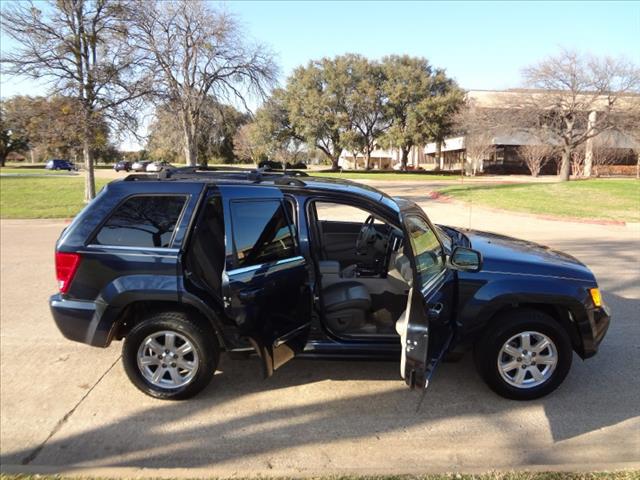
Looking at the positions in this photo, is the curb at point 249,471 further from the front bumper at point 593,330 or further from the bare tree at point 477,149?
the bare tree at point 477,149

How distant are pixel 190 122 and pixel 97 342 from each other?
24877mm

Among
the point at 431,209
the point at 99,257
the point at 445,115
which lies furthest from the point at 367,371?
the point at 445,115

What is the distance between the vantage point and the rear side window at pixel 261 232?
3.54m

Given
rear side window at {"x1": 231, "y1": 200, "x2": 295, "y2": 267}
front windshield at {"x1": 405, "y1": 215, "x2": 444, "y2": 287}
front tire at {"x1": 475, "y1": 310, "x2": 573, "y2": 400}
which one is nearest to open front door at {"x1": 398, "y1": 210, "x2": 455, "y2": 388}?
front windshield at {"x1": 405, "y1": 215, "x2": 444, "y2": 287}

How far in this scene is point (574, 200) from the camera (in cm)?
2019

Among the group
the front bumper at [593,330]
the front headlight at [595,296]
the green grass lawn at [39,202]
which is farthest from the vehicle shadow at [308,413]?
the green grass lawn at [39,202]

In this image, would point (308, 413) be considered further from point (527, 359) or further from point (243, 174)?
point (243, 174)

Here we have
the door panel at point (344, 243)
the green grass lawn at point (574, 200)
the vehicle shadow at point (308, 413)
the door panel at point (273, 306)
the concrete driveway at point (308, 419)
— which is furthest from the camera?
the green grass lawn at point (574, 200)

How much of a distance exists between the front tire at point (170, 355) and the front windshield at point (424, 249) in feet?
5.46

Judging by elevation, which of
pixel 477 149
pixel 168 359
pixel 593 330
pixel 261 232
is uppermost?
pixel 477 149

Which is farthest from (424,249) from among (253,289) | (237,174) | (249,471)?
(249,471)

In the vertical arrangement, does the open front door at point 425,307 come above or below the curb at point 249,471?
above

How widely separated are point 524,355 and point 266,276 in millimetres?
2076

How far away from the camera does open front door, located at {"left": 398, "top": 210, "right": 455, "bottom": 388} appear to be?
2855 mm
